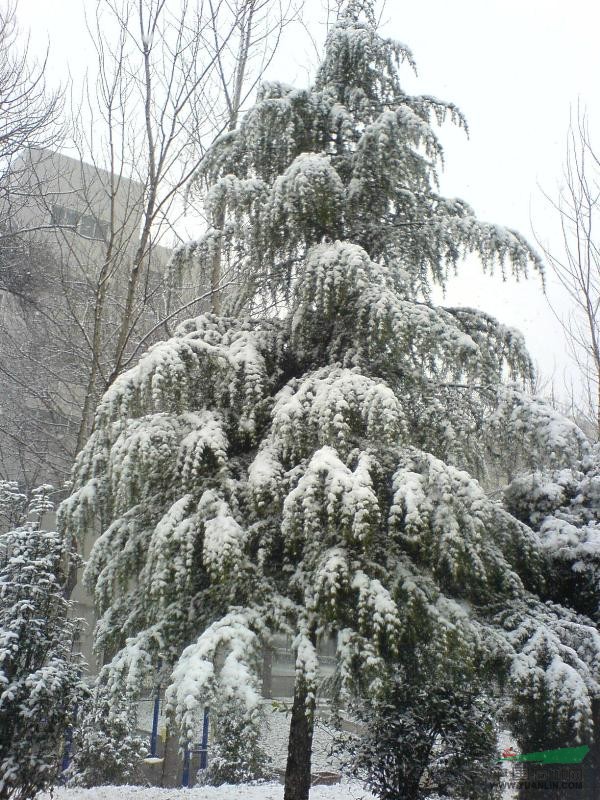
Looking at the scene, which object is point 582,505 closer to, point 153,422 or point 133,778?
point 153,422

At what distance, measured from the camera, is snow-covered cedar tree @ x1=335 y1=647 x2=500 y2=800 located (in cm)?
523

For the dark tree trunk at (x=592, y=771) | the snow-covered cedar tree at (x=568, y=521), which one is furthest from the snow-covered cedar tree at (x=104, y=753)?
the snow-covered cedar tree at (x=568, y=521)

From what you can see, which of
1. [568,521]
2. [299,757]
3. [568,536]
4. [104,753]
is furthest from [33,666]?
[568,521]

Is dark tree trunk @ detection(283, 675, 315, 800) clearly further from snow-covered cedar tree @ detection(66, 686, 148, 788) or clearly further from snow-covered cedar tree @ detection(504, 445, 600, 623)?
snow-covered cedar tree @ detection(66, 686, 148, 788)

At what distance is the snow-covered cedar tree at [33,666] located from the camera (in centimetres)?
516

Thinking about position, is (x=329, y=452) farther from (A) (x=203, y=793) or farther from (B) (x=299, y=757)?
(A) (x=203, y=793)

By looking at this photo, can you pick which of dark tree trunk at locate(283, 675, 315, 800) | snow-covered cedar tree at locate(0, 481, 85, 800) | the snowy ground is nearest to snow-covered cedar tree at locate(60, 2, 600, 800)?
dark tree trunk at locate(283, 675, 315, 800)

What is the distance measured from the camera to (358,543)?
15.5ft

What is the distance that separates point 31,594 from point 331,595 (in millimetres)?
2870

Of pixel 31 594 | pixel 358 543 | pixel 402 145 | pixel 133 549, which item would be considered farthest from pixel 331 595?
pixel 402 145

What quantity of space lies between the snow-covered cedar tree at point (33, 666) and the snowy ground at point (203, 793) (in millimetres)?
1820

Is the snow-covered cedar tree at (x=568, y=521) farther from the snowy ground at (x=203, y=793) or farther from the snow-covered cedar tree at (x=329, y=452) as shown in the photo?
the snowy ground at (x=203, y=793)

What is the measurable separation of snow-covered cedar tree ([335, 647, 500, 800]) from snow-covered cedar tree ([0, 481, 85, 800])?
8.24 ft

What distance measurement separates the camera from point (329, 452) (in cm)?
459
